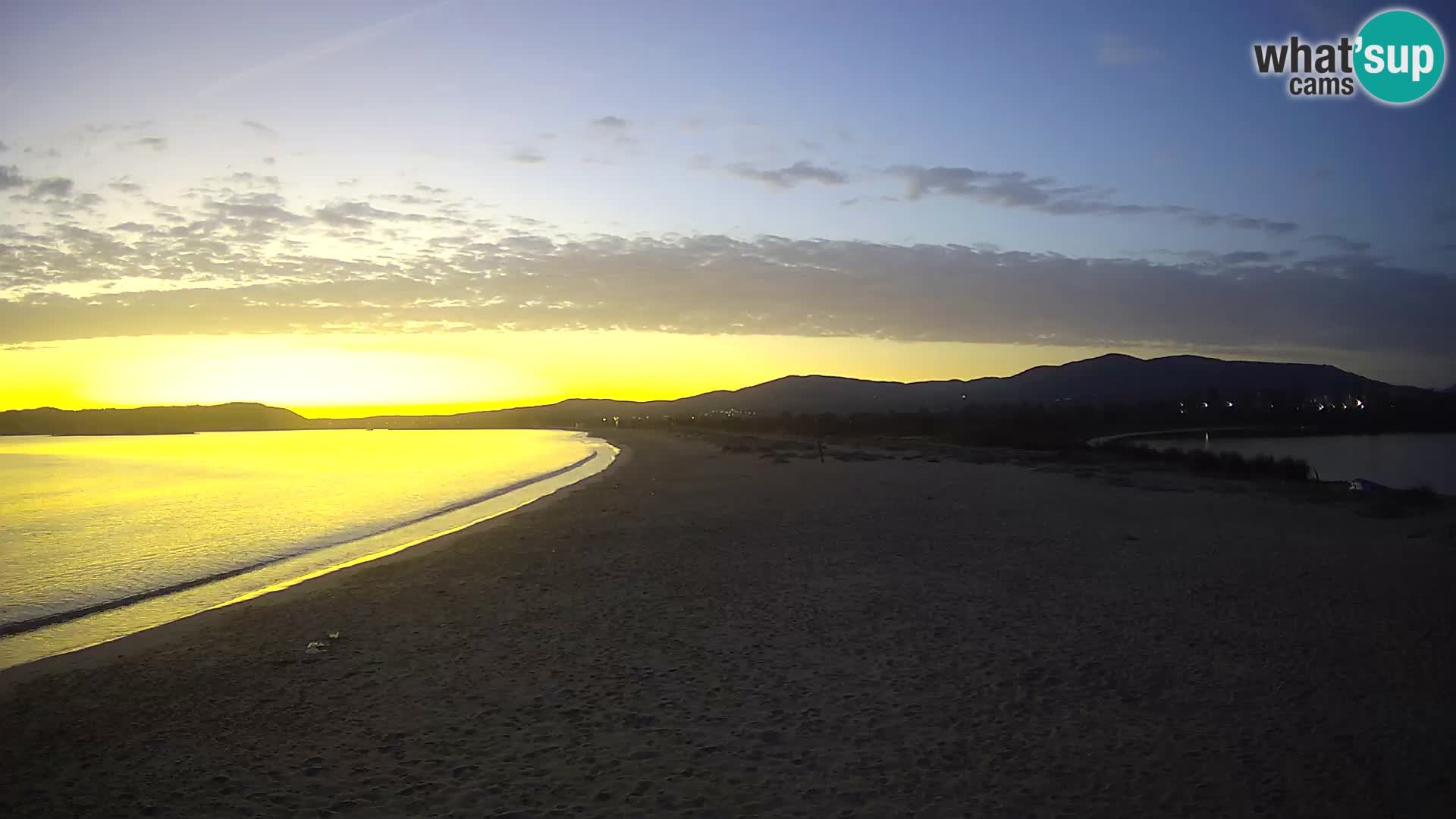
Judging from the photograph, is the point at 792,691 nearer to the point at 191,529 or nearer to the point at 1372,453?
the point at 191,529

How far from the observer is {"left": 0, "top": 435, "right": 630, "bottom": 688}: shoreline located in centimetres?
916

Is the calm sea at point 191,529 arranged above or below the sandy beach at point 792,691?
below

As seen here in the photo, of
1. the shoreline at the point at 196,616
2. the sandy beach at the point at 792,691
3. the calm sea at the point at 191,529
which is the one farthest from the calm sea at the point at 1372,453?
the calm sea at the point at 191,529

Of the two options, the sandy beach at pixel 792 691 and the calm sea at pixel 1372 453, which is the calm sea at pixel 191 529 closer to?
the sandy beach at pixel 792 691

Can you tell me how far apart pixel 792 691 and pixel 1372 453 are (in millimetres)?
67895

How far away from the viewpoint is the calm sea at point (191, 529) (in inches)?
504

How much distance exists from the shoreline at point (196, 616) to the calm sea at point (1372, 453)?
1351 inches

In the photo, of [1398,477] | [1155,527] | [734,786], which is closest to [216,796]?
[734,786]

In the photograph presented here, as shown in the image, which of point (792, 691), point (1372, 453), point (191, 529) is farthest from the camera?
point (1372, 453)

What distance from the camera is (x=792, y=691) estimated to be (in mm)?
7473

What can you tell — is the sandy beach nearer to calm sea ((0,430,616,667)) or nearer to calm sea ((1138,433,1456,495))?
calm sea ((0,430,616,667))

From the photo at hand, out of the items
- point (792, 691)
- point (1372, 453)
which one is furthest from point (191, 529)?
point (1372, 453)

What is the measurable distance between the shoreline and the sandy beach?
10 cm

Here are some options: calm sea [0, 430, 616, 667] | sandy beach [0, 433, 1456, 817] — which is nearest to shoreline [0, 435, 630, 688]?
sandy beach [0, 433, 1456, 817]
